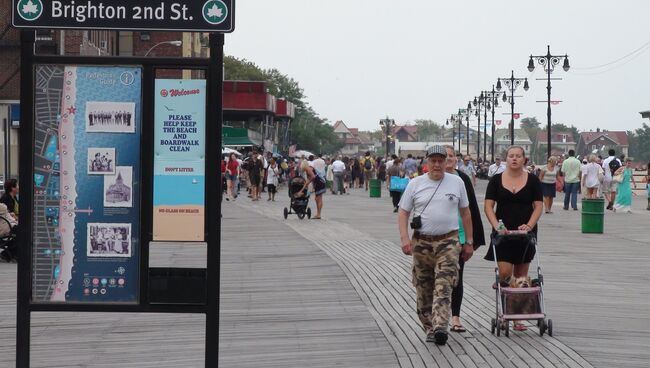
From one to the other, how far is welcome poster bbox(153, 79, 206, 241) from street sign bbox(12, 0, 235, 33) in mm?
365

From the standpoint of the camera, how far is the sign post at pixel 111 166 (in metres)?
7.88

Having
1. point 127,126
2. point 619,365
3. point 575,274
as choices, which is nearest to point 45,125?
point 127,126

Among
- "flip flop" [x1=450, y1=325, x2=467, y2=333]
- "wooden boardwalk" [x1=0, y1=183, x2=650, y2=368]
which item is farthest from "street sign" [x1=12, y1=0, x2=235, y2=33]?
"flip flop" [x1=450, y1=325, x2=467, y2=333]

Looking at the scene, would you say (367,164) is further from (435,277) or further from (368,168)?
(435,277)

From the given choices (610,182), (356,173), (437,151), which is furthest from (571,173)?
(356,173)

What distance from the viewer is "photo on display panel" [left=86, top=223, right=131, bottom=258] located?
8.05m

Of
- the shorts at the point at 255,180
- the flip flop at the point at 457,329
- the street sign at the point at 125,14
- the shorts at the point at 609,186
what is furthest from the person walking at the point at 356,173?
the street sign at the point at 125,14

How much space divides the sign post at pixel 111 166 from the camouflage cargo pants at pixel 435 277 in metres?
2.95

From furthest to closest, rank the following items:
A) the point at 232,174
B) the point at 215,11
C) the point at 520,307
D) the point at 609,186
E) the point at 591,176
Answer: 1. the point at 232,174
2. the point at 609,186
3. the point at 591,176
4. the point at 520,307
5. the point at 215,11

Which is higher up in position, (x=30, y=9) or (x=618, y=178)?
(x=30, y=9)

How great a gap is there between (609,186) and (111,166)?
32178 mm

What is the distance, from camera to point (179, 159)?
26.1 feet

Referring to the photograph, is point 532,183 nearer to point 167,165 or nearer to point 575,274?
point 167,165

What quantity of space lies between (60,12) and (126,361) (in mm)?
2991
